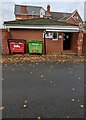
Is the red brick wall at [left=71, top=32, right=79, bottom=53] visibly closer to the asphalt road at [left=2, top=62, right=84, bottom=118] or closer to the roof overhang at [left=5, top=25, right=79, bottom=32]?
the roof overhang at [left=5, top=25, right=79, bottom=32]

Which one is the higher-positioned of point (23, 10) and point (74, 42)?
point (23, 10)

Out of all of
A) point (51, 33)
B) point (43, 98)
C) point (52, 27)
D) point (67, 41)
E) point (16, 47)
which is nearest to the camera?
point (43, 98)

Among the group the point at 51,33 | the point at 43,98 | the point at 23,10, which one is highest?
the point at 23,10


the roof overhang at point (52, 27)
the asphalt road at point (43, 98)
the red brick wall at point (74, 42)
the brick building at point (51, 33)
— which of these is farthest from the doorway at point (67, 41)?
the asphalt road at point (43, 98)

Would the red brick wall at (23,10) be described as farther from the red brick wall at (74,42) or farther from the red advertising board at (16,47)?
the red advertising board at (16,47)

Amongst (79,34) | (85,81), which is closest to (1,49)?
(79,34)

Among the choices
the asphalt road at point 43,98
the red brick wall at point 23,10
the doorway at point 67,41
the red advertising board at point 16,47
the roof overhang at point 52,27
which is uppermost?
the red brick wall at point 23,10

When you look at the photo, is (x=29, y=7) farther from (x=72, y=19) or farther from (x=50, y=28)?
(x=50, y=28)

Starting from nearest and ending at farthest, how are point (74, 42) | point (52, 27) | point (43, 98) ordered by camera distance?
point (43, 98) < point (52, 27) < point (74, 42)

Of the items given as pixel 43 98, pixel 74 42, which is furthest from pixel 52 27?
pixel 43 98

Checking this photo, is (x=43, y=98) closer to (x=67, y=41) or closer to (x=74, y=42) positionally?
(x=74, y=42)

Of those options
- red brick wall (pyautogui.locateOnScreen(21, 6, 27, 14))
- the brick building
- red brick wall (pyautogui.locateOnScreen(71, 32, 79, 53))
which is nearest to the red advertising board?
the brick building

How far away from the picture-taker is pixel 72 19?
65.2 metres

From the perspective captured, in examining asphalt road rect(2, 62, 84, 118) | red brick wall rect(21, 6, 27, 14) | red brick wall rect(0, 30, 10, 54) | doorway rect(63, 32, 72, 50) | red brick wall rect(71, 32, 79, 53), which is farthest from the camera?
red brick wall rect(21, 6, 27, 14)
